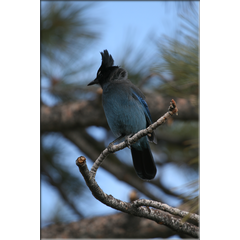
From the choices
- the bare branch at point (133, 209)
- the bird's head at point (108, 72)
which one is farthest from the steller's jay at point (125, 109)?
the bare branch at point (133, 209)

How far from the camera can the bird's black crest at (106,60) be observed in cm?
156

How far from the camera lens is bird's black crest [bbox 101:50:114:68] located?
1.56 m

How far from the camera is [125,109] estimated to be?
173 cm

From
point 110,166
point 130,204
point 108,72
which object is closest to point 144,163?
point 130,204

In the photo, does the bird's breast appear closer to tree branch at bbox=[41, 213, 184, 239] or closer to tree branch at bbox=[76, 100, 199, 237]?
tree branch at bbox=[76, 100, 199, 237]

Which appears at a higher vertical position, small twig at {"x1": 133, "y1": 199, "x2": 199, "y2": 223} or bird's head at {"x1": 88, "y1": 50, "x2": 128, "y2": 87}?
bird's head at {"x1": 88, "y1": 50, "x2": 128, "y2": 87}

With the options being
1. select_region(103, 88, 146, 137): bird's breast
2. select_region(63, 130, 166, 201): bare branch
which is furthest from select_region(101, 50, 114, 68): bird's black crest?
select_region(63, 130, 166, 201): bare branch

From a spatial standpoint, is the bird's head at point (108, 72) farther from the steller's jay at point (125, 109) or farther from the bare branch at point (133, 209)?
the bare branch at point (133, 209)

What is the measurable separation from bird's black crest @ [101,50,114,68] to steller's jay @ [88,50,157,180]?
4 cm

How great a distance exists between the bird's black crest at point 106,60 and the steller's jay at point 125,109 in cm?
4

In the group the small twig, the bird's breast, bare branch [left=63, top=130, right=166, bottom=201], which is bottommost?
the small twig

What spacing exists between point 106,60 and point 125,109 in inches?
11.1

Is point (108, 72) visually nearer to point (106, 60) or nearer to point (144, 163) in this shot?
point (106, 60)
